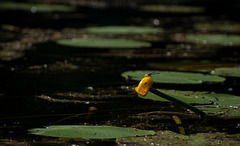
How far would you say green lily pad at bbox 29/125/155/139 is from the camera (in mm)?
1847

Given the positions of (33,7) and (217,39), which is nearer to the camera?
(217,39)

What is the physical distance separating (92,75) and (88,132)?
153 centimetres

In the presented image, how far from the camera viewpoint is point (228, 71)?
11.2 ft

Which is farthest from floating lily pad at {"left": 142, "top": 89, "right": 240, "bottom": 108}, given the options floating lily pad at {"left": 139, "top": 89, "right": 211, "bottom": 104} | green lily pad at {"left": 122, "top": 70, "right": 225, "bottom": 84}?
green lily pad at {"left": 122, "top": 70, "right": 225, "bottom": 84}

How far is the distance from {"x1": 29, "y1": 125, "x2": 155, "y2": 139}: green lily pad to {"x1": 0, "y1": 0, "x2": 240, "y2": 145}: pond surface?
3 centimetres

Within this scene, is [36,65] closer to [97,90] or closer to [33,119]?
[97,90]

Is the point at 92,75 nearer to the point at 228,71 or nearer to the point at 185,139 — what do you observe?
the point at 228,71

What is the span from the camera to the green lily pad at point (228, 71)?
11.0 ft

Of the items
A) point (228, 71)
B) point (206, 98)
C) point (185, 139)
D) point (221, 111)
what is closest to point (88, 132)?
point (185, 139)

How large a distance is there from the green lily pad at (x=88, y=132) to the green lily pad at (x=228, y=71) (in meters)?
1.57

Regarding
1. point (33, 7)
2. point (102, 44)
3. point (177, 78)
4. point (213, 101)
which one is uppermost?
point (33, 7)

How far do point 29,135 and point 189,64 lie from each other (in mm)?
2242

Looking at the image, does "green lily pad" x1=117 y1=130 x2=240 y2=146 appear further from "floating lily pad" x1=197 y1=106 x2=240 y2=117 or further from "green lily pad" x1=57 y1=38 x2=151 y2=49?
"green lily pad" x1=57 y1=38 x2=151 y2=49

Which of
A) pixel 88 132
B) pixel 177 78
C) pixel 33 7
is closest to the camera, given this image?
pixel 88 132
